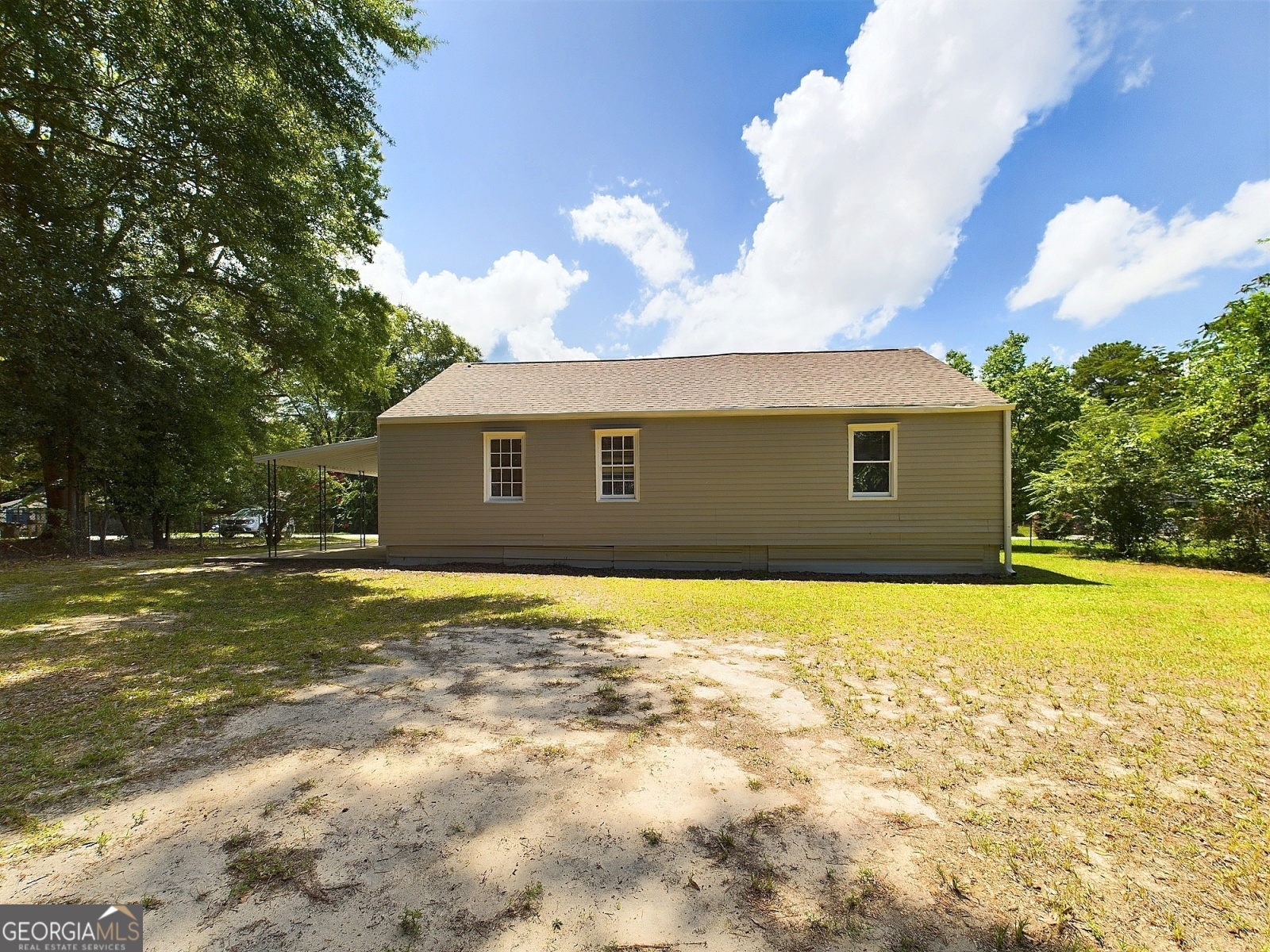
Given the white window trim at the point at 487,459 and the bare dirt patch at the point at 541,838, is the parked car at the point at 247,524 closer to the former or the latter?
the white window trim at the point at 487,459

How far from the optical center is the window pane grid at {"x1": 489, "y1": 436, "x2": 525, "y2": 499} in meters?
11.2

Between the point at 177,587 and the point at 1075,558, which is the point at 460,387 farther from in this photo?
the point at 1075,558

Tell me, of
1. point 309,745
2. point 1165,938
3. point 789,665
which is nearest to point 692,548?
point 789,665

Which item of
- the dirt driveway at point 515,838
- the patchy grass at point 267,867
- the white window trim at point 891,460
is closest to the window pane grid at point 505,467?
the white window trim at point 891,460

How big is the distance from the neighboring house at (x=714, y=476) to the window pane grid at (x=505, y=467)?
0.12 feet

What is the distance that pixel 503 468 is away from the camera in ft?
36.8

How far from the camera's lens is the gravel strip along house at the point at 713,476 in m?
10.1

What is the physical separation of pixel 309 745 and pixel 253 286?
13.8 metres

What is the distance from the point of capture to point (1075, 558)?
1258 centimetres

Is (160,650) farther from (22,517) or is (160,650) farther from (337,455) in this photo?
(22,517)

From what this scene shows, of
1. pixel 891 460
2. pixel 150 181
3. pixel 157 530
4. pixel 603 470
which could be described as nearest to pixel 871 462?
pixel 891 460

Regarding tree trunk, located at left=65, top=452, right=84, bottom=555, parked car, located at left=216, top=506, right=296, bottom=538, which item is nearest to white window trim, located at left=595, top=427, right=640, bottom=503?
tree trunk, located at left=65, top=452, right=84, bottom=555

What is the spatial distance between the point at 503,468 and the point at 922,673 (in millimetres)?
9062

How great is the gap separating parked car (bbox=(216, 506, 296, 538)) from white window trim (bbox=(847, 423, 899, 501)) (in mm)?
20511
